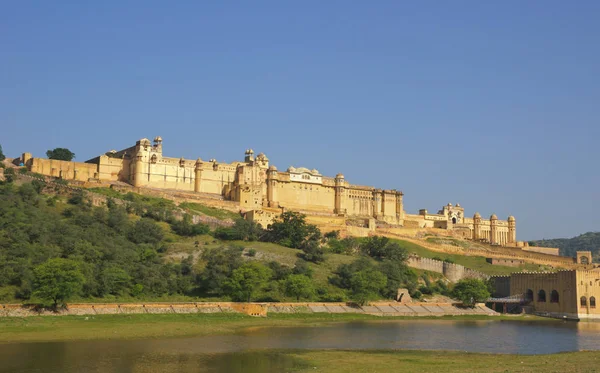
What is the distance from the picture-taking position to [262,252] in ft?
225

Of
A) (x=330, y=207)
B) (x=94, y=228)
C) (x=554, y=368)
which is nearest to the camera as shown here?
(x=554, y=368)

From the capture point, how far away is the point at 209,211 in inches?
3305

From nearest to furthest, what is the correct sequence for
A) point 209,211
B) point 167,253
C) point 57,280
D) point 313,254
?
point 57,280
point 167,253
point 313,254
point 209,211

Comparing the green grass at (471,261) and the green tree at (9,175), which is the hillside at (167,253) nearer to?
the green grass at (471,261)

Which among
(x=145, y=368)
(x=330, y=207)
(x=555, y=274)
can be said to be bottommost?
(x=145, y=368)

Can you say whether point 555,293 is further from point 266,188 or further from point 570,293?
point 266,188

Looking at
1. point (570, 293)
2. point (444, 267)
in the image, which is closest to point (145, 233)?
point (444, 267)

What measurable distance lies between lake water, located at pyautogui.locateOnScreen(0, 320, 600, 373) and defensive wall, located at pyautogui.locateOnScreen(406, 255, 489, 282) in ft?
71.7

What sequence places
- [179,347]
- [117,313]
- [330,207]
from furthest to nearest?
1. [330,207]
2. [117,313]
3. [179,347]

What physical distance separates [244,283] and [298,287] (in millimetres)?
4719

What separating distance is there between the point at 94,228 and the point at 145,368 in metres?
33.8

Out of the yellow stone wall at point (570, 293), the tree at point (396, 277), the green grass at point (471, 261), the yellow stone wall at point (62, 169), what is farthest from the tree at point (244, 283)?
the yellow stone wall at point (62, 169)

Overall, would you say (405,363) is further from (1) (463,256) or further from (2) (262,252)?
(1) (463,256)

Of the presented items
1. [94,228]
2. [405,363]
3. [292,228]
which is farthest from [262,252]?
[405,363]
